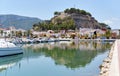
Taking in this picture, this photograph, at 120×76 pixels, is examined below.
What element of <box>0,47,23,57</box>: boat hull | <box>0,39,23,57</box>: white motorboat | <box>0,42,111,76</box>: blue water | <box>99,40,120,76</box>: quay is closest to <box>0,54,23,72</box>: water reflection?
<box>0,42,111,76</box>: blue water

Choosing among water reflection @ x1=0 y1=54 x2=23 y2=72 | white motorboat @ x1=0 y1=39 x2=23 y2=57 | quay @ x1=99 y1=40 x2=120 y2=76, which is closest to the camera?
quay @ x1=99 y1=40 x2=120 y2=76

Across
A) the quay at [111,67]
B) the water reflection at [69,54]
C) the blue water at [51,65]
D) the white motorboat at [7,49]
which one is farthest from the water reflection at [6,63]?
the quay at [111,67]

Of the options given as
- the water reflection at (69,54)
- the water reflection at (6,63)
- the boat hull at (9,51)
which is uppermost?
the boat hull at (9,51)

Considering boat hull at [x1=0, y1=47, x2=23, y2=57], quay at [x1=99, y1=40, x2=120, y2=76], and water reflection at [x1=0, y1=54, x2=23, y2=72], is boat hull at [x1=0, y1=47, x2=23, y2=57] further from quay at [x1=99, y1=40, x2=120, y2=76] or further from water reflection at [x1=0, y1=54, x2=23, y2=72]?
quay at [x1=99, y1=40, x2=120, y2=76]

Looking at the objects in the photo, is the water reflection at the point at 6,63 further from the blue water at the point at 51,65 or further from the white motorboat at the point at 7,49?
the white motorboat at the point at 7,49

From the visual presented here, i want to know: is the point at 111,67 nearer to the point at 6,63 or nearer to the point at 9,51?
the point at 6,63

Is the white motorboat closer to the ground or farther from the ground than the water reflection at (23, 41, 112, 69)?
farther from the ground

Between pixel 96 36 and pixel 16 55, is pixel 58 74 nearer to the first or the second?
pixel 16 55

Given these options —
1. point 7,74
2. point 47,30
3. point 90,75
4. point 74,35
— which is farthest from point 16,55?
point 47,30

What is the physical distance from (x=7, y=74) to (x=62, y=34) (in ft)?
491

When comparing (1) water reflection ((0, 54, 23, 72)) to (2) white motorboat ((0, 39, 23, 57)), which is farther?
(2) white motorboat ((0, 39, 23, 57))

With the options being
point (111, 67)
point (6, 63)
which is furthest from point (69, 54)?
point (111, 67)

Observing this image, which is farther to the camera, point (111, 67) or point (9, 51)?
point (9, 51)

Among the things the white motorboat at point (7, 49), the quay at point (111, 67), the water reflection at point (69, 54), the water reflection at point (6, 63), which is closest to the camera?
the quay at point (111, 67)
